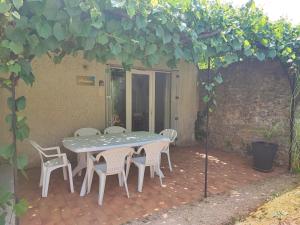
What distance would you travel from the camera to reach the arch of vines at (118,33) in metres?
1.74

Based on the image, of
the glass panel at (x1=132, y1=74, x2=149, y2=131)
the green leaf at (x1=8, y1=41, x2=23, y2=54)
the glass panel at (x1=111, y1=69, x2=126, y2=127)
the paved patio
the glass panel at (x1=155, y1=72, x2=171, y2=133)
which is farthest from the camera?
the glass panel at (x1=155, y1=72, x2=171, y2=133)

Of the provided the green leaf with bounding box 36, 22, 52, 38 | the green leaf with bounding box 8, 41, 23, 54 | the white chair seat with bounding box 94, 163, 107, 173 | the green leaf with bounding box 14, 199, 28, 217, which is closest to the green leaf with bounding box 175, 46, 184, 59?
the green leaf with bounding box 36, 22, 52, 38

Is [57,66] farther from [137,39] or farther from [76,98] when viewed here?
[137,39]

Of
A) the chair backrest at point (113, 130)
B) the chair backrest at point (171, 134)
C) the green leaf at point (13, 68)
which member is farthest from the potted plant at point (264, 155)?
the green leaf at point (13, 68)

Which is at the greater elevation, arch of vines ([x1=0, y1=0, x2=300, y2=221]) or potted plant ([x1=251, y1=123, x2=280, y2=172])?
arch of vines ([x1=0, y1=0, x2=300, y2=221])

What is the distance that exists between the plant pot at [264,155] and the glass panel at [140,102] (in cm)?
289

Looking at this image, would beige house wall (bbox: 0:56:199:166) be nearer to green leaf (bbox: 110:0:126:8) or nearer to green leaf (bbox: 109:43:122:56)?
green leaf (bbox: 109:43:122:56)

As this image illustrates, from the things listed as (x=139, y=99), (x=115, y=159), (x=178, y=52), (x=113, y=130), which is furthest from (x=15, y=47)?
(x=139, y=99)

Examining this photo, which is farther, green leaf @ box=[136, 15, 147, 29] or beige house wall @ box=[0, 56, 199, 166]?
beige house wall @ box=[0, 56, 199, 166]

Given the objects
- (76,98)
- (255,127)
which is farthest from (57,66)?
(255,127)

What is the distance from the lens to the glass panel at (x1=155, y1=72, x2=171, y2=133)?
655cm

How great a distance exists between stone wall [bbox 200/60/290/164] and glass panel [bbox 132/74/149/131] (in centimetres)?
207

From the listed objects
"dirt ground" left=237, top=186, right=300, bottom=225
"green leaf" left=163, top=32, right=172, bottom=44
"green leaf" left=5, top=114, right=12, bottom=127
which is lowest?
"dirt ground" left=237, top=186, right=300, bottom=225

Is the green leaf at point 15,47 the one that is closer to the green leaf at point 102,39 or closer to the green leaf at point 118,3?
the green leaf at point 102,39
